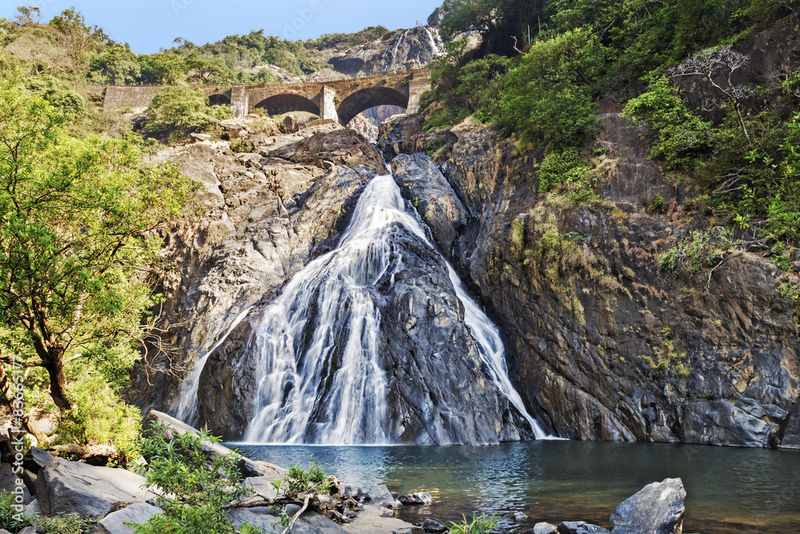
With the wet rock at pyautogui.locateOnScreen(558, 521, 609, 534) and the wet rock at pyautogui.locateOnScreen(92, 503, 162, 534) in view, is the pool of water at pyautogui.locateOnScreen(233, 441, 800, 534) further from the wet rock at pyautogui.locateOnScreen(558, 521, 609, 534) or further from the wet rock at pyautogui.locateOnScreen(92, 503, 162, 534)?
the wet rock at pyautogui.locateOnScreen(92, 503, 162, 534)

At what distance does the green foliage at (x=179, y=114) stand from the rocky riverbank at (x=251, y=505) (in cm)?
3641

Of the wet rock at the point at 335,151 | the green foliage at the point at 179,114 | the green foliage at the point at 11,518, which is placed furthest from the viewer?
the green foliage at the point at 179,114

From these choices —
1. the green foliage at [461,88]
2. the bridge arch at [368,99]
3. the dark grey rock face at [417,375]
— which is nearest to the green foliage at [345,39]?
the bridge arch at [368,99]

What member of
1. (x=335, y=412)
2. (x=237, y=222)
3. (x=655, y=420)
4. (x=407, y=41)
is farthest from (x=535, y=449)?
(x=407, y=41)

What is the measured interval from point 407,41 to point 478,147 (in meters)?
67.5

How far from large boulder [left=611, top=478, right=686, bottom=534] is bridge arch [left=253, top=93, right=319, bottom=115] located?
49226 millimetres

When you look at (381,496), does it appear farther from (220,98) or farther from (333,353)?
(220,98)

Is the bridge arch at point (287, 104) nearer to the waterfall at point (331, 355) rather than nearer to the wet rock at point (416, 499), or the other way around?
the waterfall at point (331, 355)

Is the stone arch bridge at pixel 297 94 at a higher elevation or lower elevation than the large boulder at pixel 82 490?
higher

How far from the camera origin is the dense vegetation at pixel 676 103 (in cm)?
1550

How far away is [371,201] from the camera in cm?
2847

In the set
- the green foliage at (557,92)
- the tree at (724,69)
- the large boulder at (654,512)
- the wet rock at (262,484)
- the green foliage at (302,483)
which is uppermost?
the green foliage at (557,92)

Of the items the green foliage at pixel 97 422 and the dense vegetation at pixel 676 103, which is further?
the dense vegetation at pixel 676 103

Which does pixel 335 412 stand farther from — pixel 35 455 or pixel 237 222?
pixel 237 222
